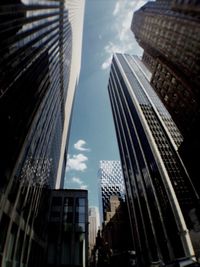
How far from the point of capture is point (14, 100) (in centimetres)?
2505

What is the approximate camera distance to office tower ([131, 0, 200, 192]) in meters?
45.2

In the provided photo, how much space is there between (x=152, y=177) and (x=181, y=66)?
37.2m

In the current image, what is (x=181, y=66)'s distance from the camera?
51844 millimetres

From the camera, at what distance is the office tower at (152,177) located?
177 feet

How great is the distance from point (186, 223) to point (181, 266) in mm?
45639

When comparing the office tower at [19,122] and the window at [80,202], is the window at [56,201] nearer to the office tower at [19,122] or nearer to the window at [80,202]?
the window at [80,202]

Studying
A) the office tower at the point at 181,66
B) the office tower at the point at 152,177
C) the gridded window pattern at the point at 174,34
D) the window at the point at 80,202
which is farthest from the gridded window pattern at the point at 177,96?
the window at the point at 80,202

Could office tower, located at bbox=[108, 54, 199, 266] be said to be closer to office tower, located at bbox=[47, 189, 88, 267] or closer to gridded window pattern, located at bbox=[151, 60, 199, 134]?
gridded window pattern, located at bbox=[151, 60, 199, 134]

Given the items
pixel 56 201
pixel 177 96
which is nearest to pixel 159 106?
pixel 177 96

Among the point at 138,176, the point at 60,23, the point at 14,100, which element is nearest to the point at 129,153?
the point at 138,176

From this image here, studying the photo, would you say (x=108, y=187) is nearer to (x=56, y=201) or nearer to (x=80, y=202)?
(x=80, y=202)

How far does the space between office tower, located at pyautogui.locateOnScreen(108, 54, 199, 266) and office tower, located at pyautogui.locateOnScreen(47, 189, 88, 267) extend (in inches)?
876

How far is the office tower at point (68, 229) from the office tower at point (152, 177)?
22.3 m

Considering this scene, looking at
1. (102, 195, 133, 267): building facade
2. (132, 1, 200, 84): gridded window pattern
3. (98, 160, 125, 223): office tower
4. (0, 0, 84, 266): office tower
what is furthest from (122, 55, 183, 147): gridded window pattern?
(98, 160, 125, 223): office tower
